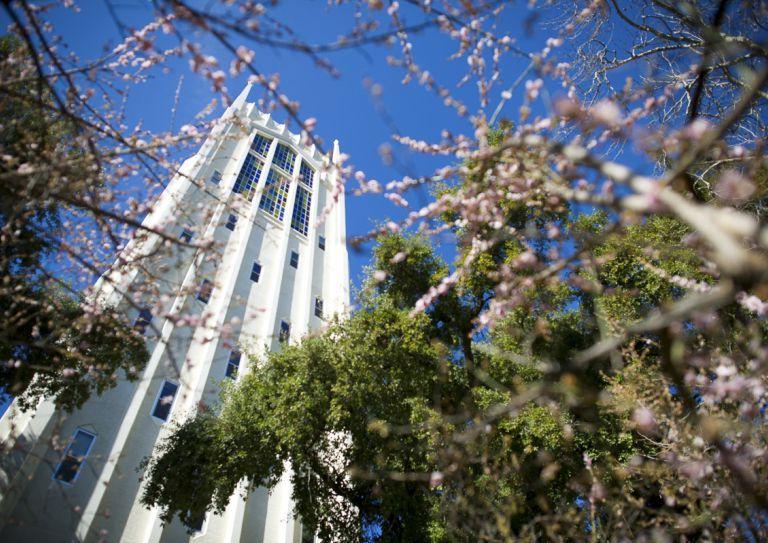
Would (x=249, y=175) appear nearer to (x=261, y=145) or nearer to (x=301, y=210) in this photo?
(x=301, y=210)

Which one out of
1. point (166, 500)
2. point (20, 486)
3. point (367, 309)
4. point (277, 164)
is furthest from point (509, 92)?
point (277, 164)

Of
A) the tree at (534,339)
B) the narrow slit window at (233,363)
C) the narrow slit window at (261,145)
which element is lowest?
the tree at (534,339)

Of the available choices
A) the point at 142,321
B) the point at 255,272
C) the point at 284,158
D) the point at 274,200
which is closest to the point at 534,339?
the point at 142,321

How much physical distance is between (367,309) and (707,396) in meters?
10.5

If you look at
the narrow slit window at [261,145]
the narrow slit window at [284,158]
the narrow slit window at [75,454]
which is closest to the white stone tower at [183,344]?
the narrow slit window at [75,454]

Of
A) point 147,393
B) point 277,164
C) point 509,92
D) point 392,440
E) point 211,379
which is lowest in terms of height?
point 509,92

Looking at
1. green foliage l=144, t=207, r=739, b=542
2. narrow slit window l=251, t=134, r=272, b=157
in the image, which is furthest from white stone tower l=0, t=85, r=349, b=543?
green foliage l=144, t=207, r=739, b=542

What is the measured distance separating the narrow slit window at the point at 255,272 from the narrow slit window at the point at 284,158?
424 inches

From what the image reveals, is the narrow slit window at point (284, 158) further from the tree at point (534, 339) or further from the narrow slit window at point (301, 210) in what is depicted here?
the tree at point (534, 339)

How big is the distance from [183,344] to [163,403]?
3.18m

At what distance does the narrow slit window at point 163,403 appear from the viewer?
16.3 meters

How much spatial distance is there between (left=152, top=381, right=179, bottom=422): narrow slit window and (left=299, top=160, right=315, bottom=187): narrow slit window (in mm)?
21211

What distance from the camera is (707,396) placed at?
611cm

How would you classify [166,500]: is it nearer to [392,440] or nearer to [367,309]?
[392,440]
